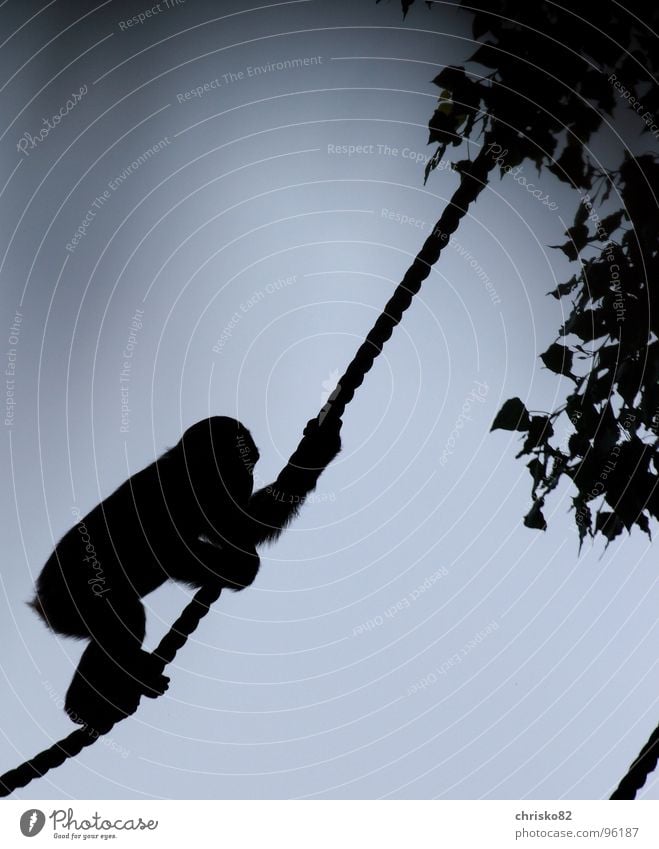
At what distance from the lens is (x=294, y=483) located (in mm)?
717

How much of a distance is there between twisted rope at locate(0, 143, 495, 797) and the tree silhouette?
5cm

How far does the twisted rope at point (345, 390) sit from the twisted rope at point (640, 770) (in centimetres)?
37

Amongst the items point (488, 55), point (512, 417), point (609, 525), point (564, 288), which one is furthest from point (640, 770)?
point (488, 55)

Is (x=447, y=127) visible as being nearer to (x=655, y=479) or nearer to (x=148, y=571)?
(x=655, y=479)

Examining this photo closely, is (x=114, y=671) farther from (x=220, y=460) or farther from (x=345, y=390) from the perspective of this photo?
(x=345, y=390)

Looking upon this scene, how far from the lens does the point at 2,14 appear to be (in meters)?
0.70

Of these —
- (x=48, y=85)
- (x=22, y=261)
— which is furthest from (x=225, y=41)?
(x=22, y=261)

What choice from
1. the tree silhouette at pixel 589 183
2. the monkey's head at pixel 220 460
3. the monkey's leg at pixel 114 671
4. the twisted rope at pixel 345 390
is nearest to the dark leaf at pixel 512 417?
the tree silhouette at pixel 589 183

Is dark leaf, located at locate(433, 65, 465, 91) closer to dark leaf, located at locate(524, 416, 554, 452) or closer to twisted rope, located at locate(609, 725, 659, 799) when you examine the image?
dark leaf, located at locate(524, 416, 554, 452)

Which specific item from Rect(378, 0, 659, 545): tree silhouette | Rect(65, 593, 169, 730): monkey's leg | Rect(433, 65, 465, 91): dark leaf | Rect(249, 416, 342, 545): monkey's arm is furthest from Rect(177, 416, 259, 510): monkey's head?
Rect(433, 65, 465, 91): dark leaf

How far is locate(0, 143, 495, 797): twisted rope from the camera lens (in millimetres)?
620

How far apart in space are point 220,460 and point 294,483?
4.9 inches

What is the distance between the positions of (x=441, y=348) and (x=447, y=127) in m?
0.21

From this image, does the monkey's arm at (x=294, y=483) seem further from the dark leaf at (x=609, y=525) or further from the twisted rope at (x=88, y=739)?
the dark leaf at (x=609, y=525)
